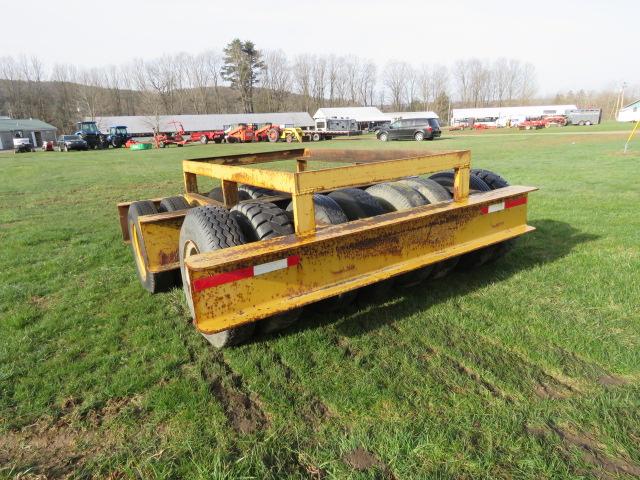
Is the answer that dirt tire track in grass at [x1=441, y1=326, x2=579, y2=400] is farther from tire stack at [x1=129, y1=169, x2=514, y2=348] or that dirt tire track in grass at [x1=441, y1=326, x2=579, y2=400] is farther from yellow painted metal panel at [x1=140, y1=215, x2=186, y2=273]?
yellow painted metal panel at [x1=140, y1=215, x2=186, y2=273]

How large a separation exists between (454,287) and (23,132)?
67931mm

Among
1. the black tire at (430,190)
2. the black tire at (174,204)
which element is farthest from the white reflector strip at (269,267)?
the black tire at (174,204)

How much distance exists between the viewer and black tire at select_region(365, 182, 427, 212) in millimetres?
3598

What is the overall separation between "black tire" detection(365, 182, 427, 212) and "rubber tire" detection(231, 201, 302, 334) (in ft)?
3.38

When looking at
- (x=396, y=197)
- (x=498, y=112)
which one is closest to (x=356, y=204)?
(x=396, y=197)

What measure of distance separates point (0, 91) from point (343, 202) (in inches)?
4011

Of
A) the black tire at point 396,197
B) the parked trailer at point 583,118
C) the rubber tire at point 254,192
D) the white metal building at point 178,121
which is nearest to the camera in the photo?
the black tire at point 396,197

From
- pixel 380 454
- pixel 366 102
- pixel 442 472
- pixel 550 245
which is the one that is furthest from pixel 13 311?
pixel 366 102

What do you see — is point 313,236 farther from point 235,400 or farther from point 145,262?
point 145,262

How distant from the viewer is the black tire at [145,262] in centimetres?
382

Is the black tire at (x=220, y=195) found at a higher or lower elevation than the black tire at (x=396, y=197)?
lower

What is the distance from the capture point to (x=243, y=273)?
8.17 ft

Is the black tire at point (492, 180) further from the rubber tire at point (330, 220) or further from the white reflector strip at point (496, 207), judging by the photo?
the rubber tire at point (330, 220)

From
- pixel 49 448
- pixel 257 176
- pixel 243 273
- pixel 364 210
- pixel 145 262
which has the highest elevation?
pixel 257 176
